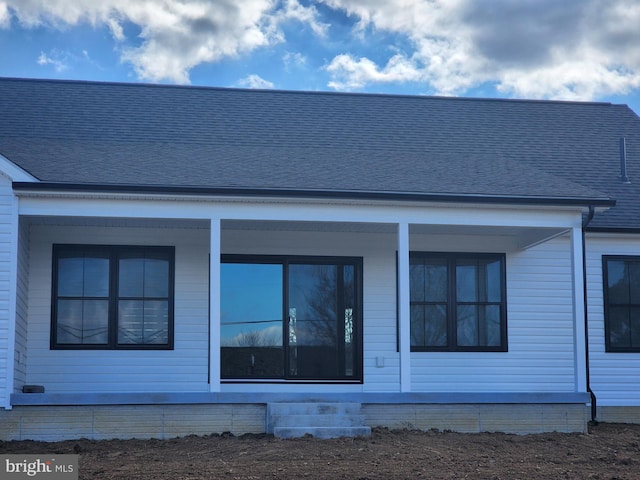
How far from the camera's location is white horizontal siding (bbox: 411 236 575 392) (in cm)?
1410

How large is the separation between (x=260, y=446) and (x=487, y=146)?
7.75 metres

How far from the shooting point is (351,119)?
1695cm

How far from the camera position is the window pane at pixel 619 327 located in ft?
47.8

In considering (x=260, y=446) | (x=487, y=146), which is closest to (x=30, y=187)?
(x=260, y=446)

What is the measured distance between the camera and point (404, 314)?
487 inches

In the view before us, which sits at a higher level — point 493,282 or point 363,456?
point 493,282

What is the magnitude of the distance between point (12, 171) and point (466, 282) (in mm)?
6791

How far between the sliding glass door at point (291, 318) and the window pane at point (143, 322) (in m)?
0.91

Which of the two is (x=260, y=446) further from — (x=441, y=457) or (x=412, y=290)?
(x=412, y=290)

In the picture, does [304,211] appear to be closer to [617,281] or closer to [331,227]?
[331,227]

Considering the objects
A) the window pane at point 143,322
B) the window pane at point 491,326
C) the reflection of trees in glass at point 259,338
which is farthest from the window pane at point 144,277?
the window pane at point 491,326

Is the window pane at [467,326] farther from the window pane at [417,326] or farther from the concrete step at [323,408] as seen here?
the concrete step at [323,408]

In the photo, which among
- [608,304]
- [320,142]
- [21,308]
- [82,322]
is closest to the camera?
[21,308]

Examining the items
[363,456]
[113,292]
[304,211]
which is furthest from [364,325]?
[363,456]
